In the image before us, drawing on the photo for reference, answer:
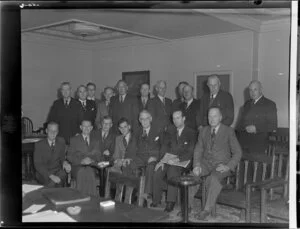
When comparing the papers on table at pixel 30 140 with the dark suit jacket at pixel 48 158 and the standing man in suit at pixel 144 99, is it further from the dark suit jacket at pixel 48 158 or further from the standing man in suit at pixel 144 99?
the standing man in suit at pixel 144 99

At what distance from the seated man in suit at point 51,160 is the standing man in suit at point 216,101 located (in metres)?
0.79

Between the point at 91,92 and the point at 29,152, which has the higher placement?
the point at 91,92

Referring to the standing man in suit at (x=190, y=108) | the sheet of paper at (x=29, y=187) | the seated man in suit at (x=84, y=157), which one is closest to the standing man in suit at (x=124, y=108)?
the seated man in suit at (x=84, y=157)

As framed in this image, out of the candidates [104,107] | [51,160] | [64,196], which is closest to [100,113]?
[104,107]

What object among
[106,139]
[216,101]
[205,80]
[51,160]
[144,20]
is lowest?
[51,160]

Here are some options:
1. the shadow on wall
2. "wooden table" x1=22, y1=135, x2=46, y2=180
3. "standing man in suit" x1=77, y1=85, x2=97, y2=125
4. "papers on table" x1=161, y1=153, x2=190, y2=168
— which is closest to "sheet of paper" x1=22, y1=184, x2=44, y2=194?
"wooden table" x1=22, y1=135, x2=46, y2=180

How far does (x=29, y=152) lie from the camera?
194 centimetres

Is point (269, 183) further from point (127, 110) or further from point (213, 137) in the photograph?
point (127, 110)

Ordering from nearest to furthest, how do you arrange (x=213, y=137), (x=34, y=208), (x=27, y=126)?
(x=34, y=208)
(x=27, y=126)
(x=213, y=137)

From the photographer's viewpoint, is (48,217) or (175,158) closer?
(48,217)

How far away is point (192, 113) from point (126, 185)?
1.74ft

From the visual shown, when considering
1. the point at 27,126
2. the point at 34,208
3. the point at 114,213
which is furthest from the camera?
the point at 27,126

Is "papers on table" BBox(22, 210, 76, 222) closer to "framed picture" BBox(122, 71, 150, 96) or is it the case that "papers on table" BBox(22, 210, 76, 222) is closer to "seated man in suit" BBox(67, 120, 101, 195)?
"seated man in suit" BBox(67, 120, 101, 195)

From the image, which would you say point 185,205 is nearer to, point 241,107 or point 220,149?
point 220,149
